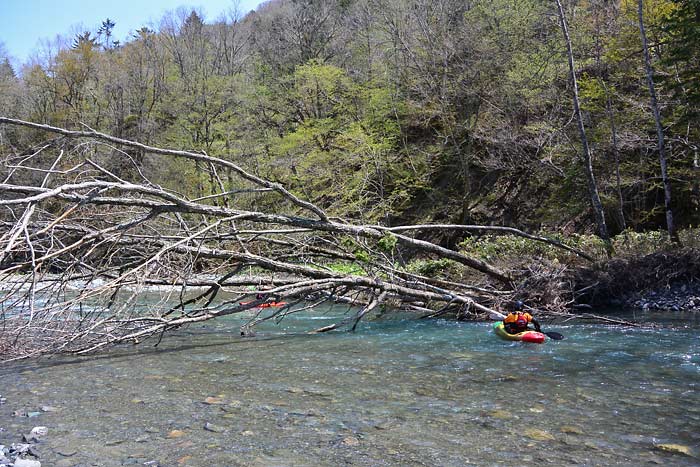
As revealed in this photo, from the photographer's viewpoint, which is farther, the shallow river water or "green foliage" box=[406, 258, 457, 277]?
"green foliage" box=[406, 258, 457, 277]

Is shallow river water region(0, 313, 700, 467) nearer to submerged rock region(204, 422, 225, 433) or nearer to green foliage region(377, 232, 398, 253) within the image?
submerged rock region(204, 422, 225, 433)

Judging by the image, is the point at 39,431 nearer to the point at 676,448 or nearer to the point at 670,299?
the point at 676,448

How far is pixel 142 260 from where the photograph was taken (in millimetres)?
8625

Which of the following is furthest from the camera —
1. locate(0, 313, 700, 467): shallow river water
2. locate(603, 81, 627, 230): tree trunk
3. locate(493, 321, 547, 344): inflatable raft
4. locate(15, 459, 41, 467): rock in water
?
locate(603, 81, 627, 230): tree trunk

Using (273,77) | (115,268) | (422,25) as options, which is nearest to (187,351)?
(115,268)

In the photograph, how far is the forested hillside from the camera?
1608 cm

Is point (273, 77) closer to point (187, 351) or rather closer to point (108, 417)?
point (187, 351)

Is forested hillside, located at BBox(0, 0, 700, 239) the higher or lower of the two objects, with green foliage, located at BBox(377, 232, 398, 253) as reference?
higher

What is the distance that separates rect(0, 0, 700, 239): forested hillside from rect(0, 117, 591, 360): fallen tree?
2.84 m

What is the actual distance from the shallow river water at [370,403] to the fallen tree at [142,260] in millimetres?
643

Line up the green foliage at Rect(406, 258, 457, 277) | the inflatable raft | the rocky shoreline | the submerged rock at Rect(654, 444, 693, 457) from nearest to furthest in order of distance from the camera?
1. the submerged rock at Rect(654, 444, 693, 457)
2. the inflatable raft
3. the rocky shoreline
4. the green foliage at Rect(406, 258, 457, 277)

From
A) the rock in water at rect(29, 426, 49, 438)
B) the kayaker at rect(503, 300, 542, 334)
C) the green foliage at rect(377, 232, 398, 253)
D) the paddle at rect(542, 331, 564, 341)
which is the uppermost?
the green foliage at rect(377, 232, 398, 253)

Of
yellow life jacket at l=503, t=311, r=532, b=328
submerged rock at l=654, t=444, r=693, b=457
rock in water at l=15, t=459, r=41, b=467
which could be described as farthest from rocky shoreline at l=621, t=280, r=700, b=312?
rock in water at l=15, t=459, r=41, b=467

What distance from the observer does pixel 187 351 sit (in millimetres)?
8602
